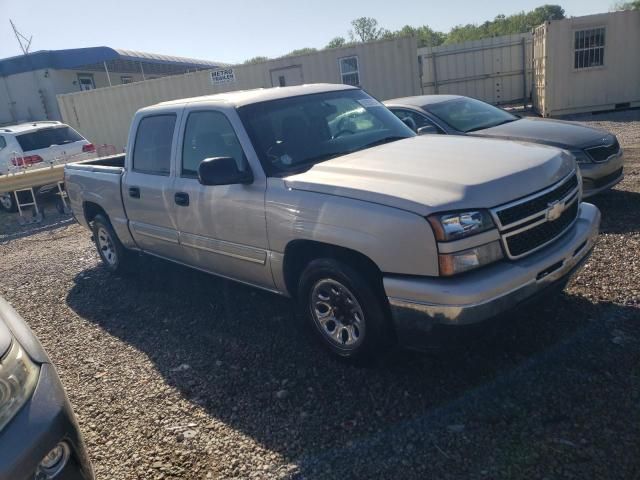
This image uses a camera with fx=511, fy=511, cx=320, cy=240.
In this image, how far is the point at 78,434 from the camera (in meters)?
2.20

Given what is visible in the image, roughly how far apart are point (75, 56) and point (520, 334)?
2564cm

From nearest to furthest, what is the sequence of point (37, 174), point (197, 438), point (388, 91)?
point (197, 438), point (37, 174), point (388, 91)

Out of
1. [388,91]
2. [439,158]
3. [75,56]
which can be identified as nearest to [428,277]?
[439,158]

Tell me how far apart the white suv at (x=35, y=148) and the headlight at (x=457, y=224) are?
10754 millimetres

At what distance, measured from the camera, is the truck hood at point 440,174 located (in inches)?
113

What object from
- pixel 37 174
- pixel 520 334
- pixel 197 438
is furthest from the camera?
pixel 37 174

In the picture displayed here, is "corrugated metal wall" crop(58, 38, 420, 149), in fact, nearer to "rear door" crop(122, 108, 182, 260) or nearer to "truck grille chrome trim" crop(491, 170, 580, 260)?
"rear door" crop(122, 108, 182, 260)

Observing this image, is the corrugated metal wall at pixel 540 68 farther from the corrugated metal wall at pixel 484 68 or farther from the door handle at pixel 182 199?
the door handle at pixel 182 199

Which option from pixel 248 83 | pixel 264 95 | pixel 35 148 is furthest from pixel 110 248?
pixel 248 83

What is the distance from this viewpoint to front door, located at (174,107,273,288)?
375 cm

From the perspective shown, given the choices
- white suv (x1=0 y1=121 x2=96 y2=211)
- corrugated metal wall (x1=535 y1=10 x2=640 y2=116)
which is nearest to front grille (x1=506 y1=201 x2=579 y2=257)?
white suv (x1=0 y1=121 x2=96 y2=211)

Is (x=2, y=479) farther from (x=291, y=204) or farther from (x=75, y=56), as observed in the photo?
(x=75, y=56)

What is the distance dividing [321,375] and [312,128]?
1.91 m

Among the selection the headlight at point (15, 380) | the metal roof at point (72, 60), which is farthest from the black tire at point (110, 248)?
the metal roof at point (72, 60)
